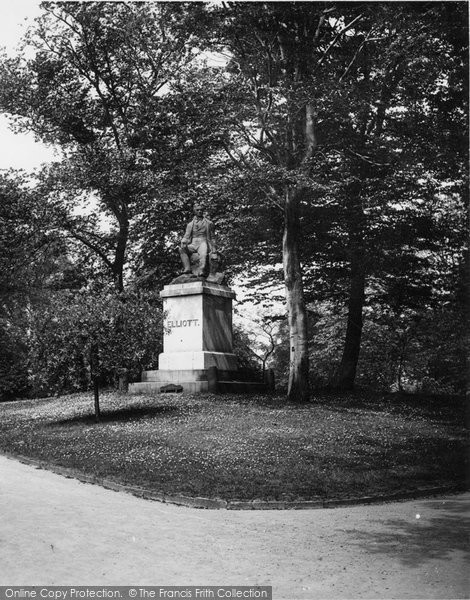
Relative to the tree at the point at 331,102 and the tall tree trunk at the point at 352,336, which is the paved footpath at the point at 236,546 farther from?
the tall tree trunk at the point at 352,336

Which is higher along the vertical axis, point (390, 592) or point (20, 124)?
point (20, 124)

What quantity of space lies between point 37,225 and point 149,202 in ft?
15.5

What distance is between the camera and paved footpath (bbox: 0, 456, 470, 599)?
706cm

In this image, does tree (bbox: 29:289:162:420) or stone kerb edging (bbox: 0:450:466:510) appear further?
tree (bbox: 29:289:162:420)

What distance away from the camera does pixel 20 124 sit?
30.2 metres

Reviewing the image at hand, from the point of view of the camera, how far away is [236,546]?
27.8 ft

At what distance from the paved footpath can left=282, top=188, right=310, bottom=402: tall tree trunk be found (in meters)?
10.2

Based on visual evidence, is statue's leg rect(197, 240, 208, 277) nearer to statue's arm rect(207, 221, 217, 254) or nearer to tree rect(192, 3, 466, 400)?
statue's arm rect(207, 221, 217, 254)

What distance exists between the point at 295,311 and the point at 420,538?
538 inches

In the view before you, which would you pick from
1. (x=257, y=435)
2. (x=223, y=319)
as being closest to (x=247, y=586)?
(x=257, y=435)

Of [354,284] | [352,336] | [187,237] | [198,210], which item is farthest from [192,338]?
[354,284]

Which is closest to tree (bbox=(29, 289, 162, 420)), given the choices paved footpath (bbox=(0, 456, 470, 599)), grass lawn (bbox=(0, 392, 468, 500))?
grass lawn (bbox=(0, 392, 468, 500))

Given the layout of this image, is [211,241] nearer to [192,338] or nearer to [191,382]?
[192,338]

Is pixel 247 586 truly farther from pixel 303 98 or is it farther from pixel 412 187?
pixel 412 187
